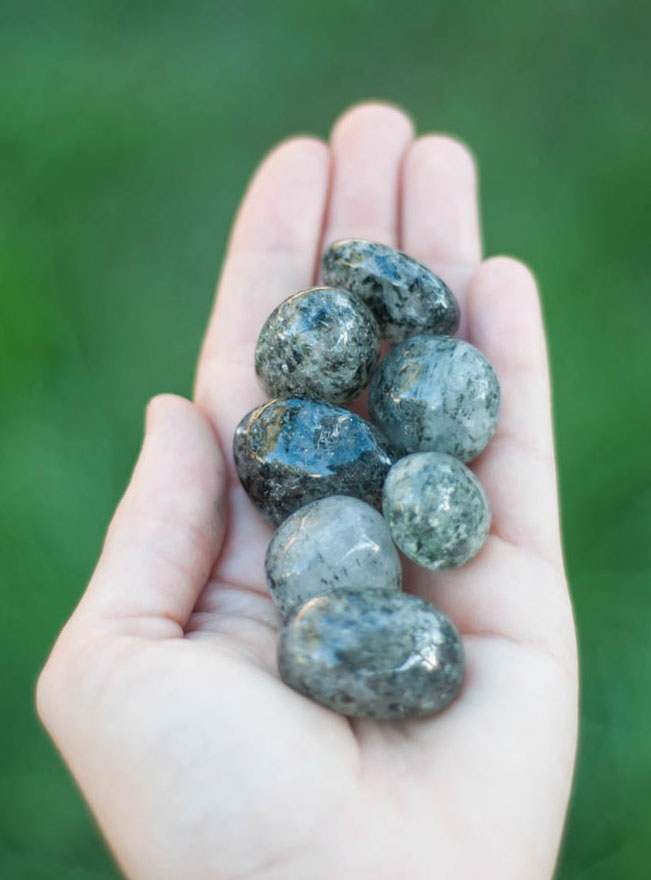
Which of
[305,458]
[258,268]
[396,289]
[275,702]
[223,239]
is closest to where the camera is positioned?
[275,702]

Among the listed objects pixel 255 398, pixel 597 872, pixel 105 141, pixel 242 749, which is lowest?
pixel 597 872

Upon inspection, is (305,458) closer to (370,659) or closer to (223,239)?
(370,659)

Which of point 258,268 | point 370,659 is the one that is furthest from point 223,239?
point 370,659

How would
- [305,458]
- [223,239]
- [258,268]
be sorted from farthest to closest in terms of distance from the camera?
[223,239] → [258,268] → [305,458]

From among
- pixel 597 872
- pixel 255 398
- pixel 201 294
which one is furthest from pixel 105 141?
pixel 597 872

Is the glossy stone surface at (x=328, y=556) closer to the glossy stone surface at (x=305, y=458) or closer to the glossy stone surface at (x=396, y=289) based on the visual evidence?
the glossy stone surface at (x=305, y=458)

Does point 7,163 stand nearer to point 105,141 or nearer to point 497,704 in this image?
point 105,141

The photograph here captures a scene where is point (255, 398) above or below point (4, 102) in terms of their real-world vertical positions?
below

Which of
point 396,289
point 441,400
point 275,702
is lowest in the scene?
point 275,702
